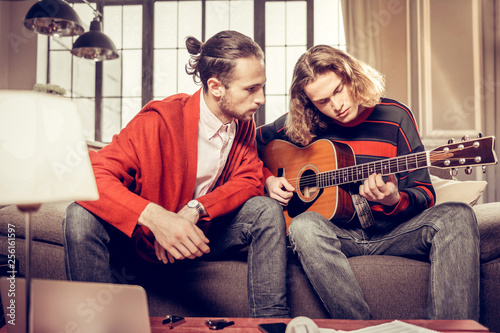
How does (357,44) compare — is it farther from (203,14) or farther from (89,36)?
(89,36)

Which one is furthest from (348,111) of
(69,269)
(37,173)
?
(37,173)

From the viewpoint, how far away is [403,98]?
377cm

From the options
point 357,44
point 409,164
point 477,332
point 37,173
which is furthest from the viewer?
point 357,44

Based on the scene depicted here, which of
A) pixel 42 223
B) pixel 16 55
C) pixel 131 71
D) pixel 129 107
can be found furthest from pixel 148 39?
pixel 42 223

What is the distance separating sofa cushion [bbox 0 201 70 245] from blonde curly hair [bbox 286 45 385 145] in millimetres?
928

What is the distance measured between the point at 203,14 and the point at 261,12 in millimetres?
618

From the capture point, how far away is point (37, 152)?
0.55 metres

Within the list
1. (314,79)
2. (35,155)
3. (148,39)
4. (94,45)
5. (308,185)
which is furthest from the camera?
(148,39)

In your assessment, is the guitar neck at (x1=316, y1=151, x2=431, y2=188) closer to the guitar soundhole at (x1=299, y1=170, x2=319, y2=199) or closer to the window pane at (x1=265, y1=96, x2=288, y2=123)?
the guitar soundhole at (x1=299, y1=170, x2=319, y2=199)

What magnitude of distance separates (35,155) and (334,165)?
1127 millimetres

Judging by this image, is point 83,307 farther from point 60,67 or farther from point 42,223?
point 60,67

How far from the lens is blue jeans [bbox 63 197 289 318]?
1078mm

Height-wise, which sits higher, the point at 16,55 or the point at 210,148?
the point at 16,55

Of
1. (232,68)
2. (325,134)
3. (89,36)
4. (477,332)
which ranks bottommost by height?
(477,332)
